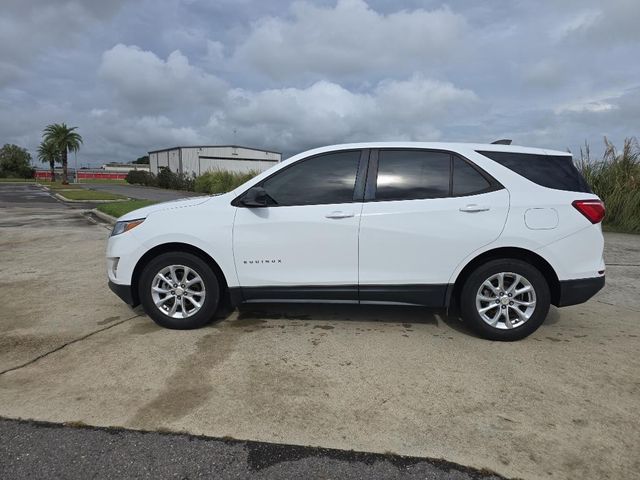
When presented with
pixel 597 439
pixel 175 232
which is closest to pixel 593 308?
pixel 597 439

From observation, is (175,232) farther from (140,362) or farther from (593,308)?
(593,308)

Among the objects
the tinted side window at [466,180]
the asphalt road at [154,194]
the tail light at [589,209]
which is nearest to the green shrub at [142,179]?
the asphalt road at [154,194]

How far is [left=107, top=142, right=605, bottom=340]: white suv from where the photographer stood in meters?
3.95

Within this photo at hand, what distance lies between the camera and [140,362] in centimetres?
362

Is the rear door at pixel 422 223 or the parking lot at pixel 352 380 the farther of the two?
the rear door at pixel 422 223

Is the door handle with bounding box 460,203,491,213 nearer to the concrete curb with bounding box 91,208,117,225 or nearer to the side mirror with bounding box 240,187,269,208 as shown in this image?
the side mirror with bounding box 240,187,269,208

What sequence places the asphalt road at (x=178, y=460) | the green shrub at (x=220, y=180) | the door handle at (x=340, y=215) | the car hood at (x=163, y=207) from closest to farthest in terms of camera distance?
the asphalt road at (x=178, y=460), the door handle at (x=340, y=215), the car hood at (x=163, y=207), the green shrub at (x=220, y=180)

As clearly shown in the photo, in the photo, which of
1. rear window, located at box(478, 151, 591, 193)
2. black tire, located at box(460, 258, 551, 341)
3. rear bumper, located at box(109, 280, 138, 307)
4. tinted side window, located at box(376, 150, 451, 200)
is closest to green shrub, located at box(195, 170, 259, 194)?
rear bumper, located at box(109, 280, 138, 307)

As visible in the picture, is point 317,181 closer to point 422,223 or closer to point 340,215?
point 340,215

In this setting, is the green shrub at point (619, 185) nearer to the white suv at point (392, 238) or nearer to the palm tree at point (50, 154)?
the white suv at point (392, 238)

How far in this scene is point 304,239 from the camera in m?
4.06

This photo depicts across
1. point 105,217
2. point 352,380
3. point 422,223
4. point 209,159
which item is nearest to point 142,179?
point 209,159

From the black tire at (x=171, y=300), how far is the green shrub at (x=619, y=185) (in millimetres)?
11183

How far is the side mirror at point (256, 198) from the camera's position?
159 inches
